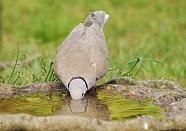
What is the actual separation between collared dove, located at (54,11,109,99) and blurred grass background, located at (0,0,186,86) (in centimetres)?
216

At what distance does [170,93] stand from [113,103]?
14.8 inches

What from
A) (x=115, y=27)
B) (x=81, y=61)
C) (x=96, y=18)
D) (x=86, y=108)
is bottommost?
(x=86, y=108)

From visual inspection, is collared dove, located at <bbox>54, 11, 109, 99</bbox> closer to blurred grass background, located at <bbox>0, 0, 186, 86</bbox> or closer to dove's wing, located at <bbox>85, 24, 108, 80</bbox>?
dove's wing, located at <bbox>85, 24, 108, 80</bbox>

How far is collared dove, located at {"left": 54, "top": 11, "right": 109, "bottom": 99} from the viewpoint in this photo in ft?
13.6

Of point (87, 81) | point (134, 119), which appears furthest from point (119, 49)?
point (134, 119)

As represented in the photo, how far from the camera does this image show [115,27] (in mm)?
9680

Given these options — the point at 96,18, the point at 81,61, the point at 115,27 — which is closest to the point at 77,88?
the point at 81,61

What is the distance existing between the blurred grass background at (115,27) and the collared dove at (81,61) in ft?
7.09

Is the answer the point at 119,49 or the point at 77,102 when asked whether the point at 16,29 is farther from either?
the point at 77,102

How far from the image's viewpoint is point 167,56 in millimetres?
7816

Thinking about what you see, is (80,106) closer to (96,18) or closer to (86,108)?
(86,108)

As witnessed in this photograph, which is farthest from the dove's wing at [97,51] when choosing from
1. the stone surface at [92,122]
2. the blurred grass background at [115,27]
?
the blurred grass background at [115,27]

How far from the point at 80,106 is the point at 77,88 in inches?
6.8

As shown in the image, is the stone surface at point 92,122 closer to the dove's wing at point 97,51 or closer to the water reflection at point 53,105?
the water reflection at point 53,105
